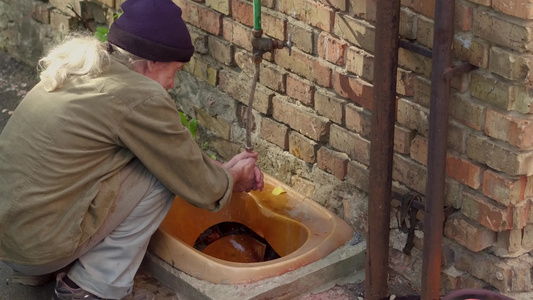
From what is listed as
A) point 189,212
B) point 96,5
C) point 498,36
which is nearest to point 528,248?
point 498,36

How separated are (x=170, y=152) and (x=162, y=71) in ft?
1.18

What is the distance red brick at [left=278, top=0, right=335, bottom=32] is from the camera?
11.0 ft

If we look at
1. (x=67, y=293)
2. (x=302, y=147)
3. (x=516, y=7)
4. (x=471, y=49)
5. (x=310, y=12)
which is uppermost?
(x=516, y=7)

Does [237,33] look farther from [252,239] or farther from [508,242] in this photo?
[508,242]

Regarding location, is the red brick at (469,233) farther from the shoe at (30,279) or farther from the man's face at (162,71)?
the shoe at (30,279)

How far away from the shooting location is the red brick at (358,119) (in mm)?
3309

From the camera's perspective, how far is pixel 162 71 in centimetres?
330

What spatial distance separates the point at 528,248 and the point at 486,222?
0.21 m

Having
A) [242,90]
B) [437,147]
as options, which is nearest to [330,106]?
[242,90]

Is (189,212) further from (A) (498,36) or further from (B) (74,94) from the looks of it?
(A) (498,36)

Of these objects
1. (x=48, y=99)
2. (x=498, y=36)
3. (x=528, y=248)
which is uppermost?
(x=498, y=36)

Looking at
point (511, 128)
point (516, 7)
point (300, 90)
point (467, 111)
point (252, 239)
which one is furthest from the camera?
point (252, 239)

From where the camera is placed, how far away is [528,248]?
3037 millimetres

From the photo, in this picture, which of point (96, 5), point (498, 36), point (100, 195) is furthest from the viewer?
point (96, 5)
